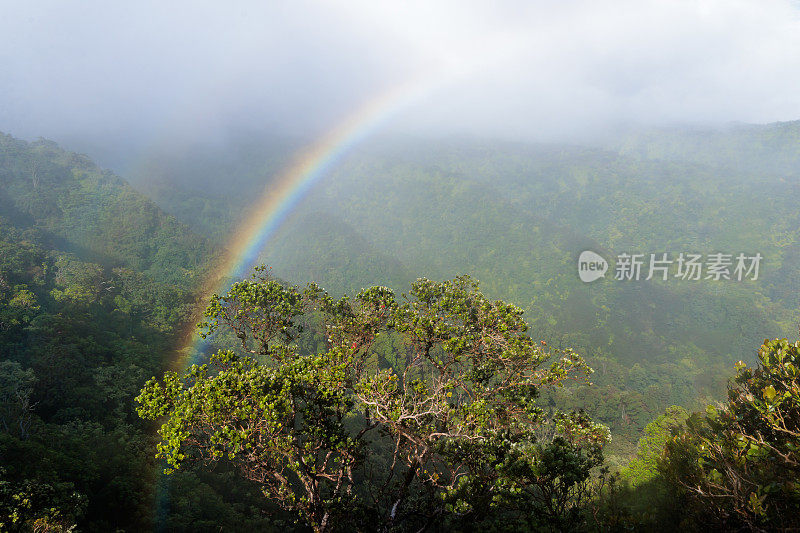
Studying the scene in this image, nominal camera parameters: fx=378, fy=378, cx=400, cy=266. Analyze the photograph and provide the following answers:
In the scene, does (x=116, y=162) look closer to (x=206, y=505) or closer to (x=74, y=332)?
(x=74, y=332)

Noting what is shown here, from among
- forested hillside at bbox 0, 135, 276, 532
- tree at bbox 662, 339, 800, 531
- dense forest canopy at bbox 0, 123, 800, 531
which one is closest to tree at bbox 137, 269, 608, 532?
dense forest canopy at bbox 0, 123, 800, 531

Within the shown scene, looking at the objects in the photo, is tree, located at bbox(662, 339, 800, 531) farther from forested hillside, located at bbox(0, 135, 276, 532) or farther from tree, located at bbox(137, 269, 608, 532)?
forested hillside, located at bbox(0, 135, 276, 532)

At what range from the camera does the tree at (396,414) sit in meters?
9.11

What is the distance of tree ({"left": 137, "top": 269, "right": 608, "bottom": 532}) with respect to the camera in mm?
9109

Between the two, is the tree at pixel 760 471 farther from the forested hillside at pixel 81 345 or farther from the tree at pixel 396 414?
the forested hillside at pixel 81 345

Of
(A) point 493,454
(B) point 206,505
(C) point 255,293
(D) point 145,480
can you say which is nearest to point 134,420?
(D) point 145,480

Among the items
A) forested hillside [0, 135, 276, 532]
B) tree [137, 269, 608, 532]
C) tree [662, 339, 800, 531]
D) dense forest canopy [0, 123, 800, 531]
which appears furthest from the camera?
forested hillside [0, 135, 276, 532]

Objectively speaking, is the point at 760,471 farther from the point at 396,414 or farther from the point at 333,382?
the point at 333,382

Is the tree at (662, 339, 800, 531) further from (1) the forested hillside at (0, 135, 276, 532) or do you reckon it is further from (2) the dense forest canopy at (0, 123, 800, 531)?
(1) the forested hillside at (0, 135, 276, 532)

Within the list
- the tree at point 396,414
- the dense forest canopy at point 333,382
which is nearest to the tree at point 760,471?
the dense forest canopy at point 333,382

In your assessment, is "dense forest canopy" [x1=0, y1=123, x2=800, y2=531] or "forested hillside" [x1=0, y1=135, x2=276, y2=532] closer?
"dense forest canopy" [x1=0, y1=123, x2=800, y2=531]

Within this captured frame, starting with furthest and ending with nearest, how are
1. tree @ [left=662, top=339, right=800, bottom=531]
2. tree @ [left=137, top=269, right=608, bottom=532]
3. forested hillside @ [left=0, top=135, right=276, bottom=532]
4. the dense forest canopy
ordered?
forested hillside @ [left=0, top=135, right=276, bottom=532] → the dense forest canopy → tree @ [left=137, top=269, right=608, bottom=532] → tree @ [left=662, top=339, right=800, bottom=531]

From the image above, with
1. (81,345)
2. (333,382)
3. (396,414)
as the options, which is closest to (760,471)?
(396,414)

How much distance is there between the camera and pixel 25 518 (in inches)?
450
